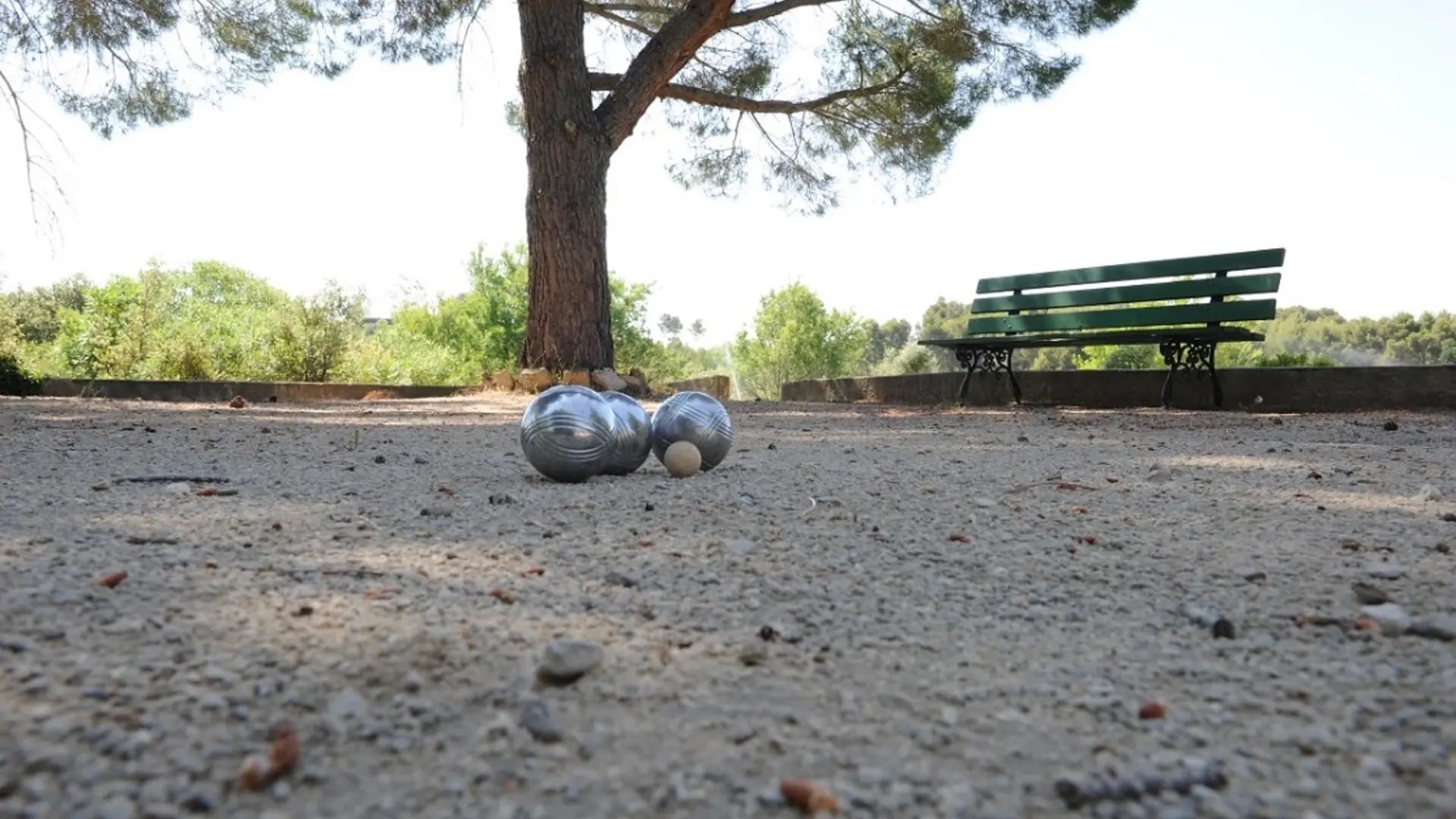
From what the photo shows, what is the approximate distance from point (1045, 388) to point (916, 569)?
22.9ft

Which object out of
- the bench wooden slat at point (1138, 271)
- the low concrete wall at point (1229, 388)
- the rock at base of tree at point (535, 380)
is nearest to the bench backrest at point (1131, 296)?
the bench wooden slat at point (1138, 271)

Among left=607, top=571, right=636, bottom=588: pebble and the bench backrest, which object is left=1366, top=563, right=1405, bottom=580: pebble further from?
the bench backrest

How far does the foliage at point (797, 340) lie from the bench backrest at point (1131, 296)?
25170 mm

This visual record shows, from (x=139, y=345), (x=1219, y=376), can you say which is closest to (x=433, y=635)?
(x=1219, y=376)

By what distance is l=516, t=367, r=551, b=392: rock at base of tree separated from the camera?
7886mm

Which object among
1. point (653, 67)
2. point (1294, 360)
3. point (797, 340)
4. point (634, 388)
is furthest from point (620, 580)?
point (797, 340)

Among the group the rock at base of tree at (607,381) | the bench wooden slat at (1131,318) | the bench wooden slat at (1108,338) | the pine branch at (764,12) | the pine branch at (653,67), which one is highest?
the pine branch at (764,12)

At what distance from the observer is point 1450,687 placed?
56.8 inches

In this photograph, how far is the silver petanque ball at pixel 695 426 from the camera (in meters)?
3.39

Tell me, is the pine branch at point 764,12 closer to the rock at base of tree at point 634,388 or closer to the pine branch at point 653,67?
the pine branch at point 653,67

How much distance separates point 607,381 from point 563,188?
1.64m

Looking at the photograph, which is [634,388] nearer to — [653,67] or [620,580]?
[653,67]

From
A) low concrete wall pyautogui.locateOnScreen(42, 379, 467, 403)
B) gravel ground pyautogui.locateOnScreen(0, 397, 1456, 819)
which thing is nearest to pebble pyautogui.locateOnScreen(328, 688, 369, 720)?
gravel ground pyautogui.locateOnScreen(0, 397, 1456, 819)

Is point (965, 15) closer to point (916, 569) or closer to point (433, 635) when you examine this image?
point (916, 569)
